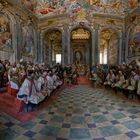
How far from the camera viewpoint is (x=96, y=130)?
4.30m

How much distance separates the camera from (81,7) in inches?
759

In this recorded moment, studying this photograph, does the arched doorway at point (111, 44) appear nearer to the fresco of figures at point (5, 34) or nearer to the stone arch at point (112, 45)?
the stone arch at point (112, 45)

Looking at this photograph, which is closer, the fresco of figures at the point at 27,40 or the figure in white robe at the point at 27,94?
the figure in white robe at the point at 27,94

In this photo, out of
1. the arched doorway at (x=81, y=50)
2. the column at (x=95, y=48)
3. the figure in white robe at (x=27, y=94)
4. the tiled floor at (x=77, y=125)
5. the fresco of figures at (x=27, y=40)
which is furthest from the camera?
the arched doorway at (x=81, y=50)

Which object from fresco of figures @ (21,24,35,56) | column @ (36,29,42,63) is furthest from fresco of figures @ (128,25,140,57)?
fresco of figures @ (21,24,35,56)

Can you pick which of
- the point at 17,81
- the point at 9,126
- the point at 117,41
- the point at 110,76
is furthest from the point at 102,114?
the point at 117,41

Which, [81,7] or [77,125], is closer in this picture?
[77,125]

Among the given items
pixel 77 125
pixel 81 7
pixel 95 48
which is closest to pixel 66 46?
pixel 95 48

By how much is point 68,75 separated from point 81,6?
30.5 ft

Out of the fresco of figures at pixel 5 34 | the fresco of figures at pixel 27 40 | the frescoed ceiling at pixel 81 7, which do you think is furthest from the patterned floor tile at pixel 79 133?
the frescoed ceiling at pixel 81 7

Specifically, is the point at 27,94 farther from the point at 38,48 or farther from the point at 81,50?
the point at 81,50

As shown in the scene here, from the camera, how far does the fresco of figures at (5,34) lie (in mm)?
11828

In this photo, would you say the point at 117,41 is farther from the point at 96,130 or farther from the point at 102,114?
the point at 96,130

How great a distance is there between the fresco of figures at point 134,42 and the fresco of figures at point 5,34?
13.0 meters
